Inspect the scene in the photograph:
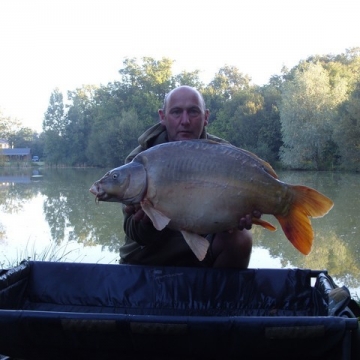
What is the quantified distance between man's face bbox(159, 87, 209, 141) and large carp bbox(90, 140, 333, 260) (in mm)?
411

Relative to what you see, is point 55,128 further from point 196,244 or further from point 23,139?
point 196,244

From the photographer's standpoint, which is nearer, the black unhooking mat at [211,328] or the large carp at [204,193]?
the black unhooking mat at [211,328]

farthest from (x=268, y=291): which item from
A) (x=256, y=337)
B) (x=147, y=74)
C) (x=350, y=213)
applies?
(x=147, y=74)

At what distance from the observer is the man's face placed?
1851 mm

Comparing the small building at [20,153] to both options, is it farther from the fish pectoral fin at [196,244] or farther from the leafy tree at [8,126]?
the fish pectoral fin at [196,244]

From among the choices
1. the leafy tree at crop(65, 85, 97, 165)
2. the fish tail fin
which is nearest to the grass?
the fish tail fin

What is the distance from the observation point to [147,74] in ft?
97.7

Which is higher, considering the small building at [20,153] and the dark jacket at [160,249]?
the small building at [20,153]

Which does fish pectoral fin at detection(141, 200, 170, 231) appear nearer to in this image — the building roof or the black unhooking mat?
the black unhooking mat

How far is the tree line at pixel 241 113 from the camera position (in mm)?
18781

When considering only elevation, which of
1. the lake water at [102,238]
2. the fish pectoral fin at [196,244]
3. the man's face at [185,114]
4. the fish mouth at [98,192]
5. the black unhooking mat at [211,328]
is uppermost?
the man's face at [185,114]

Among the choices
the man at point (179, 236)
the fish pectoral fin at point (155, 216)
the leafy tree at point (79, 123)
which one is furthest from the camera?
the leafy tree at point (79, 123)

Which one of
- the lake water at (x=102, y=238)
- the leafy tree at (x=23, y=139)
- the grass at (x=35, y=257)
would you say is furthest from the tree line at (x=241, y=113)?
the grass at (x=35, y=257)

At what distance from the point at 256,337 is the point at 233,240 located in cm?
67
